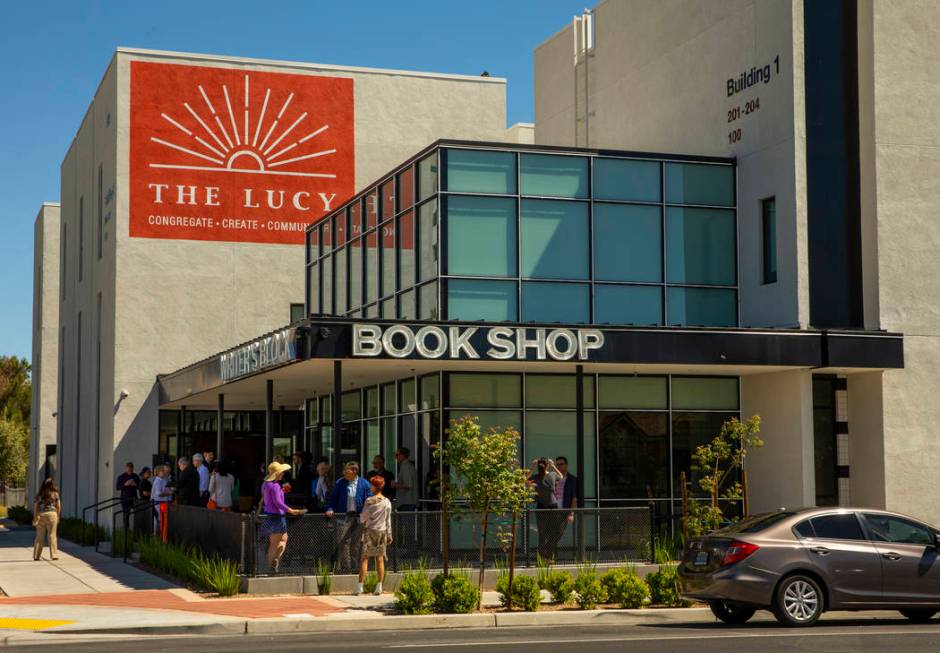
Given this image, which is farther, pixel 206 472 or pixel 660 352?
pixel 206 472

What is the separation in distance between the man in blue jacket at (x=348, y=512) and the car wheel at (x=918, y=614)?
829cm

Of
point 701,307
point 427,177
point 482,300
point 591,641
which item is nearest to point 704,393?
point 701,307

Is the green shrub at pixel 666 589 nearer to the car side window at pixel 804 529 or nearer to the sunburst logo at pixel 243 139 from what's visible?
the car side window at pixel 804 529

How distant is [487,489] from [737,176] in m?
12.3

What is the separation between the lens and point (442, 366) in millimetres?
25500

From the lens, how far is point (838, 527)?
58.2 feet

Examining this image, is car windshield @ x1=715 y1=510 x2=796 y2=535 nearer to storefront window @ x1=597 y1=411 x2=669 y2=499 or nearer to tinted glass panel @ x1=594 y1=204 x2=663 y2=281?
storefront window @ x1=597 y1=411 x2=669 y2=499

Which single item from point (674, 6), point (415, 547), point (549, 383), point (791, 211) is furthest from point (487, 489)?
point (674, 6)

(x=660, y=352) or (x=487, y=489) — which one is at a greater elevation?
(x=660, y=352)

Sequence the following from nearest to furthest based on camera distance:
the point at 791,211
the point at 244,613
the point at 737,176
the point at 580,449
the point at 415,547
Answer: the point at 244,613 < the point at 415,547 < the point at 580,449 < the point at 791,211 < the point at 737,176

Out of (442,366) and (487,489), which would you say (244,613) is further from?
(442,366)

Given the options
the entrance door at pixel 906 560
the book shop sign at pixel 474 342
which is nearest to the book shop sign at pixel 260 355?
the book shop sign at pixel 474 342

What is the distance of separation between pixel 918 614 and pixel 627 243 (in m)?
11.2

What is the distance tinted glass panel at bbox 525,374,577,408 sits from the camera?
26734 mm
